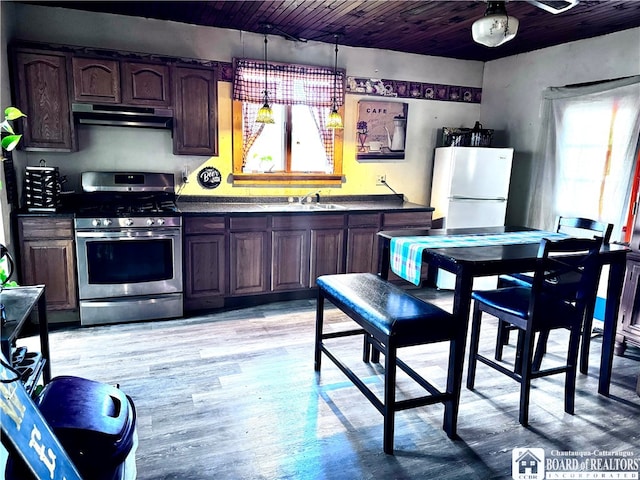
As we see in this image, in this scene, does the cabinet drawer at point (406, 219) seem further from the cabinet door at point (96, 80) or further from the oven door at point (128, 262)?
the cabinet door at point (96, 80)

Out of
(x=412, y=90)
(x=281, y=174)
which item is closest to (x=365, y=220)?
(x=281, y=174)

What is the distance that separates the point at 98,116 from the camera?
3.57 meters

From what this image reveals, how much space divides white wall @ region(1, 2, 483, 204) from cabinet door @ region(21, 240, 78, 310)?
2.38ft

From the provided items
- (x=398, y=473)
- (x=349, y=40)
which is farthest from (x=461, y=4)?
(x=398, y=473)

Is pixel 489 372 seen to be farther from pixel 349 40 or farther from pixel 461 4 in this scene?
pixel 349 40

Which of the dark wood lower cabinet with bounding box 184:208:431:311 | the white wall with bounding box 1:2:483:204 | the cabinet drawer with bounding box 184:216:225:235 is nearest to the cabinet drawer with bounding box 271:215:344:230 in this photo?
the dark wood lower cabinet with bounding box 184:208:431:311

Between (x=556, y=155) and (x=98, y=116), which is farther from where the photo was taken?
(x=556, y=155)

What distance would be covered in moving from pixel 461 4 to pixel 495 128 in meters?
2.09

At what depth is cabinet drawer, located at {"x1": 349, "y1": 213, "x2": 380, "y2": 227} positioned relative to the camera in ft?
13.8

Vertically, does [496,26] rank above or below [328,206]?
above

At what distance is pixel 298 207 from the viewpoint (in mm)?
4219

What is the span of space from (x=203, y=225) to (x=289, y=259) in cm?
82

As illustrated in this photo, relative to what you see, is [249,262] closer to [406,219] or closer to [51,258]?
[51,258]

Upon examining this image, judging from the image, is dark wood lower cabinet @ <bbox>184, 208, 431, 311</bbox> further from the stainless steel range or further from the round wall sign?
the round wall sign
